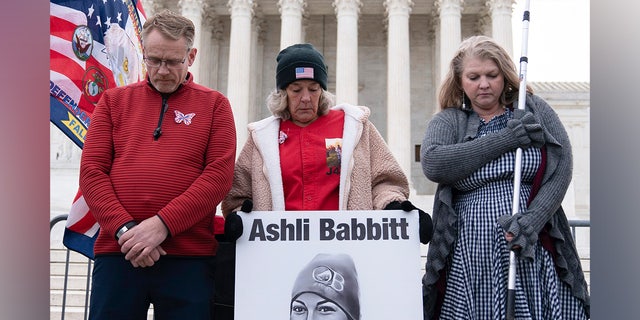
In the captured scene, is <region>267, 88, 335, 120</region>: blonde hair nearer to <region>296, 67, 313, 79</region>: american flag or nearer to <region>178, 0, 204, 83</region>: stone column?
<region>296, 67, 313, 79</region>: american flag

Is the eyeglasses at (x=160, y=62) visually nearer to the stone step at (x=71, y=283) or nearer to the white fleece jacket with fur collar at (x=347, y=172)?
the white fleece jacket with fur collar at (x=347, y=172)

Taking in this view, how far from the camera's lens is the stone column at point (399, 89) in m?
33.1

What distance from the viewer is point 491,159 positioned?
4695 millimetres

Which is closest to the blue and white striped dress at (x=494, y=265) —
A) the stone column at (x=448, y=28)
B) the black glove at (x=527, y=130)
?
the black glove at (x=527, y=130)

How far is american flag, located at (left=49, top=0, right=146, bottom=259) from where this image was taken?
21.5ft

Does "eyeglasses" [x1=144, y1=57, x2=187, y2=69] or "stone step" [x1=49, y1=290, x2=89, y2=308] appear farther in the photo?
"stone step" [x1=49, y1=290, x2=89, y2=308]

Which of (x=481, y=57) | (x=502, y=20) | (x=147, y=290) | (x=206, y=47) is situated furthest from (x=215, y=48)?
(x=147, y=290)

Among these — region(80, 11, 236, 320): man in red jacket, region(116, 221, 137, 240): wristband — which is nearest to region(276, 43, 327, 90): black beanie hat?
region(80, 11, 236, 320): man in red jacket

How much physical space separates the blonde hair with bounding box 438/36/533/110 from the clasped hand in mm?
2850

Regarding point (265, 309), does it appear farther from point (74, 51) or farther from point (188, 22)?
point (74, 51)

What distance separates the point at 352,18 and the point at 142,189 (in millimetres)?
31716

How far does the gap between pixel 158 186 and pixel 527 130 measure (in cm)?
302

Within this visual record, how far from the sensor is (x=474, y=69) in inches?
194

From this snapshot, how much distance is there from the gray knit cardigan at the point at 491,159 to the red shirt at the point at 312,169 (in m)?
0.82
